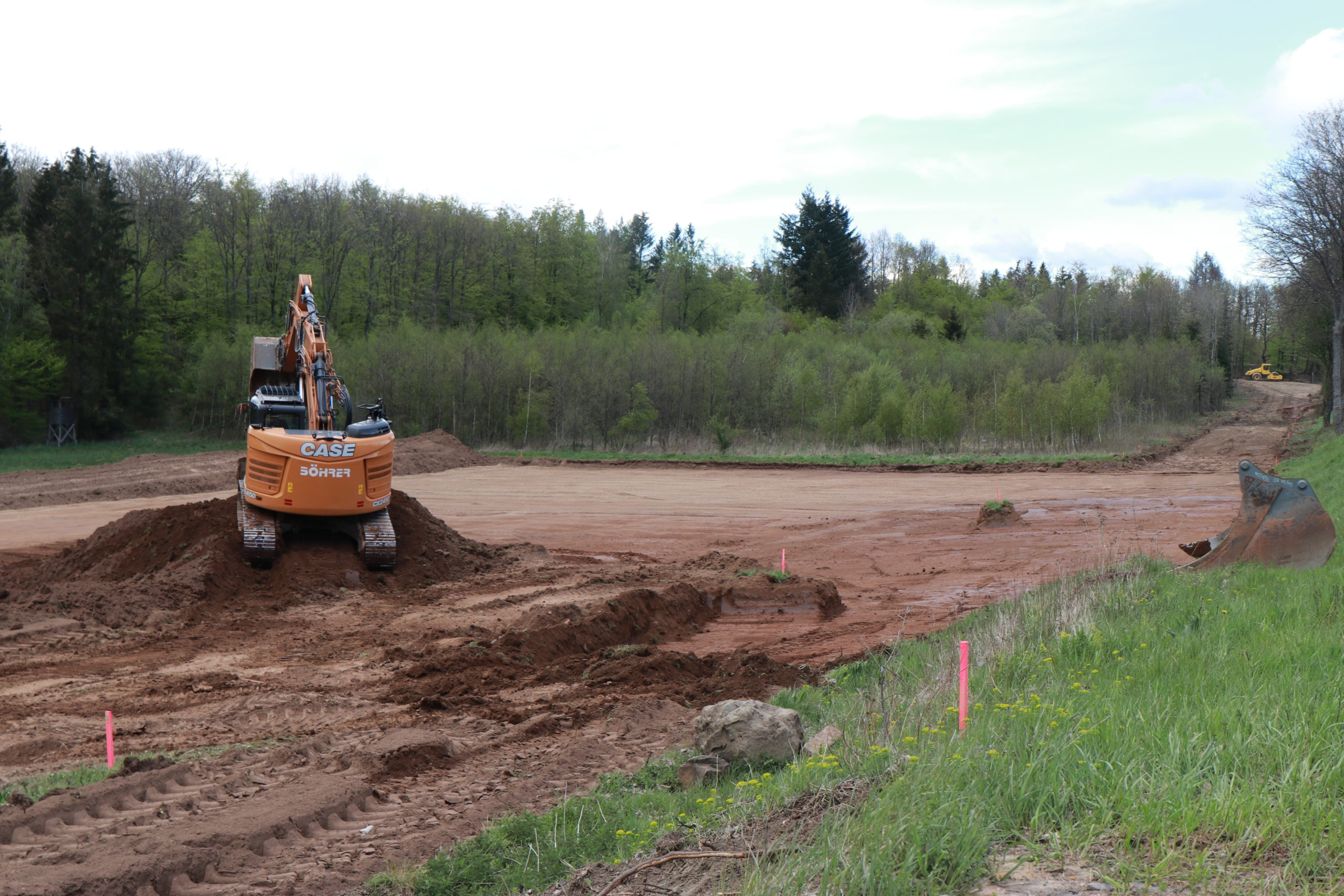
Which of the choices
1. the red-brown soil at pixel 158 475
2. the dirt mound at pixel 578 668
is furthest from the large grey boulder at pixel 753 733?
the red-brown soil at pixel 158 475

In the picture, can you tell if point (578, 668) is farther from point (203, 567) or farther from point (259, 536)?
point (203, 567)

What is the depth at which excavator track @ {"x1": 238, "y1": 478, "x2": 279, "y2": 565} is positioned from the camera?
42.1 ft

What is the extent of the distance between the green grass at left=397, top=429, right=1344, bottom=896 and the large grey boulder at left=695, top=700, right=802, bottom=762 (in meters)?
0.32

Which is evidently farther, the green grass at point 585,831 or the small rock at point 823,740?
the small rock at point 823,740

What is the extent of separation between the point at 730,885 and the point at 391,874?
2039mm

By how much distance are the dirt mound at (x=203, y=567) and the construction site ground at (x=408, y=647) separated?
0.15 ft

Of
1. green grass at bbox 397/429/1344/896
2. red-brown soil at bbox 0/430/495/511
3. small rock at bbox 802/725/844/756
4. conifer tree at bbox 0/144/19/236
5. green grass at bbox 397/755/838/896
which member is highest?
conifer tree at bbox 0/144/19/236

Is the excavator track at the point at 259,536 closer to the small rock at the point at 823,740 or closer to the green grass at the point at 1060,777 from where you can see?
the green grass at the point at 1060,777

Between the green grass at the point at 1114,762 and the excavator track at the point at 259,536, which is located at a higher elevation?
the green grass at the point at 1114,762

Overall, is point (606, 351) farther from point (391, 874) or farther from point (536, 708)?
point (391, 874)

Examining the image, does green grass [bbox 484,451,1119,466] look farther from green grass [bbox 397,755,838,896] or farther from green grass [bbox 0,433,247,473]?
green grass [bbox 397,755,838,896]

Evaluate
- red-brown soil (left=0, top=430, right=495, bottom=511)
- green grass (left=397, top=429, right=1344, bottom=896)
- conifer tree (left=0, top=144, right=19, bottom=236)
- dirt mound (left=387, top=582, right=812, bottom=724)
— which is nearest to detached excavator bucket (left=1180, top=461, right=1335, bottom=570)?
green grass (left=397, top=429, right=1344, bottom=896)

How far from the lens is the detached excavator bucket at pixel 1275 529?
10.3m

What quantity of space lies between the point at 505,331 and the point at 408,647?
5273 cm
